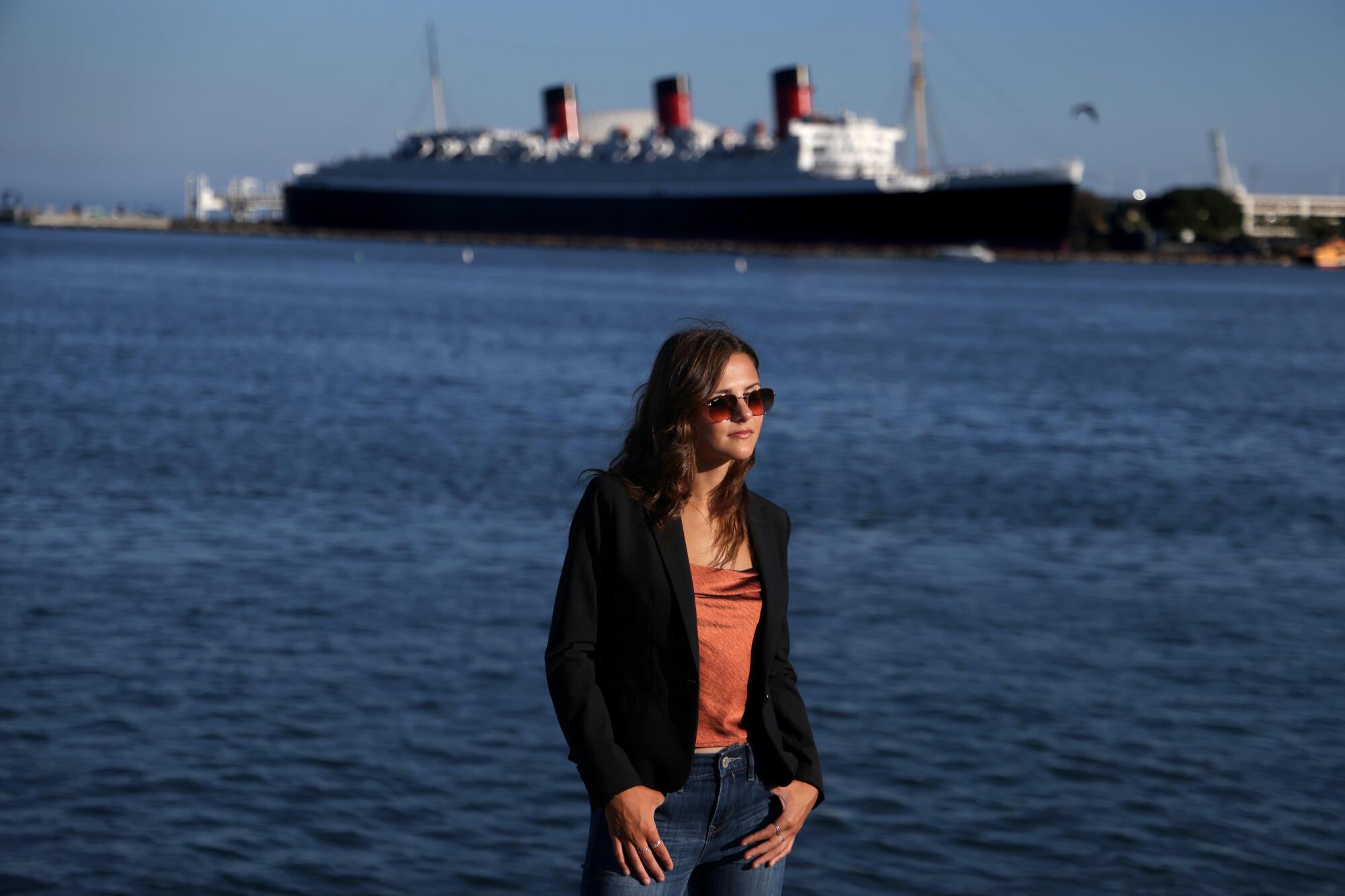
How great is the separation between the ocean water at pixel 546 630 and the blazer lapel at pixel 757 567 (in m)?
4.04

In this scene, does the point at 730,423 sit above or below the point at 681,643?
above

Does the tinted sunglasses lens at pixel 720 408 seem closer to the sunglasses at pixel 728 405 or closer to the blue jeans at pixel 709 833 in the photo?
the sunglasses at pixel 728 405

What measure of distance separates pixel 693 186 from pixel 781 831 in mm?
99336

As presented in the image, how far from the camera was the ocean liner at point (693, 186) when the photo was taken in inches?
3691

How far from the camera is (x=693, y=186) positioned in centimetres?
10050

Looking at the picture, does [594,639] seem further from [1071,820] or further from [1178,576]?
[1178,576]

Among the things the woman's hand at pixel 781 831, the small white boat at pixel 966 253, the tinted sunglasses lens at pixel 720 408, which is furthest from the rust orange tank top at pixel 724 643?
the small white boat at pixel 966 253

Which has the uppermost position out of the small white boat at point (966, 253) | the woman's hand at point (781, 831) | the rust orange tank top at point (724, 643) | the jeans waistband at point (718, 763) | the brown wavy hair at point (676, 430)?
the small white boat at point (966, 253)

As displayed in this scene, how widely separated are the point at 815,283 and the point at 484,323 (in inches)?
1179

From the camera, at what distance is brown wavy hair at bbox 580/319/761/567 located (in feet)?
8.98

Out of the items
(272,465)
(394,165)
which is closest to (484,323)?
(272,465)

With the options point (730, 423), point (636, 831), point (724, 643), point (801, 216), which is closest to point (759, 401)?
point (730, 423)

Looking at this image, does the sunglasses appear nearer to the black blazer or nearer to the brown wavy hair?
the brown wavy hair

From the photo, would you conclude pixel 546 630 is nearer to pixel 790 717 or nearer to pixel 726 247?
pixel 790 717
